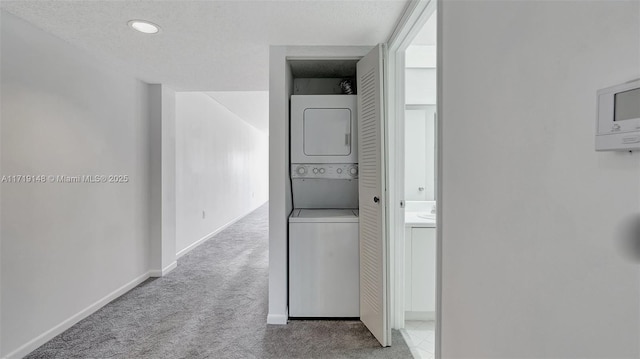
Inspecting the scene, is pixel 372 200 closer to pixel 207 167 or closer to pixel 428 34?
pixel 428 34

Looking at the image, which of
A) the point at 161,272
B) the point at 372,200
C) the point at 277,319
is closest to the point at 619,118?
the point at 372,200

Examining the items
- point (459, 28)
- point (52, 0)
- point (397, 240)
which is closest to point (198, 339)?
point (397, 240)

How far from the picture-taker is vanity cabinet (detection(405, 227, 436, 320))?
235cm

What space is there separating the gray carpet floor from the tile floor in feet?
0.20

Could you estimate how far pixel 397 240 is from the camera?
90.0 inches

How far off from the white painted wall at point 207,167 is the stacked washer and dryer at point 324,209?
232 centimetres

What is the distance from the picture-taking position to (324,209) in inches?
116

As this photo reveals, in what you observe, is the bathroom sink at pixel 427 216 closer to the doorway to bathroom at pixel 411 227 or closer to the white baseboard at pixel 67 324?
the doorway to bathroom at pixel 411 227

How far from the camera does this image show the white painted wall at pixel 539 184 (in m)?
0.57

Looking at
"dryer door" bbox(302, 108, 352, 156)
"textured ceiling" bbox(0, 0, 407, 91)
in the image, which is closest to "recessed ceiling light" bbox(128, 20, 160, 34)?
"textured ceiling" bbox(0, 0, 407, 91)

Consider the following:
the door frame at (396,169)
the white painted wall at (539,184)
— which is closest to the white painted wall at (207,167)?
the door frame at (396,169)

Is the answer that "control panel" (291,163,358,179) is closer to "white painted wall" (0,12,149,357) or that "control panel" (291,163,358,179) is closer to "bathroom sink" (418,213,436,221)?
"bathroom sink" (418,213,436,221)

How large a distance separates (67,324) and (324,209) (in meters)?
2.32

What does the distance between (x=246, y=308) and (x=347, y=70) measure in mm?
2506
